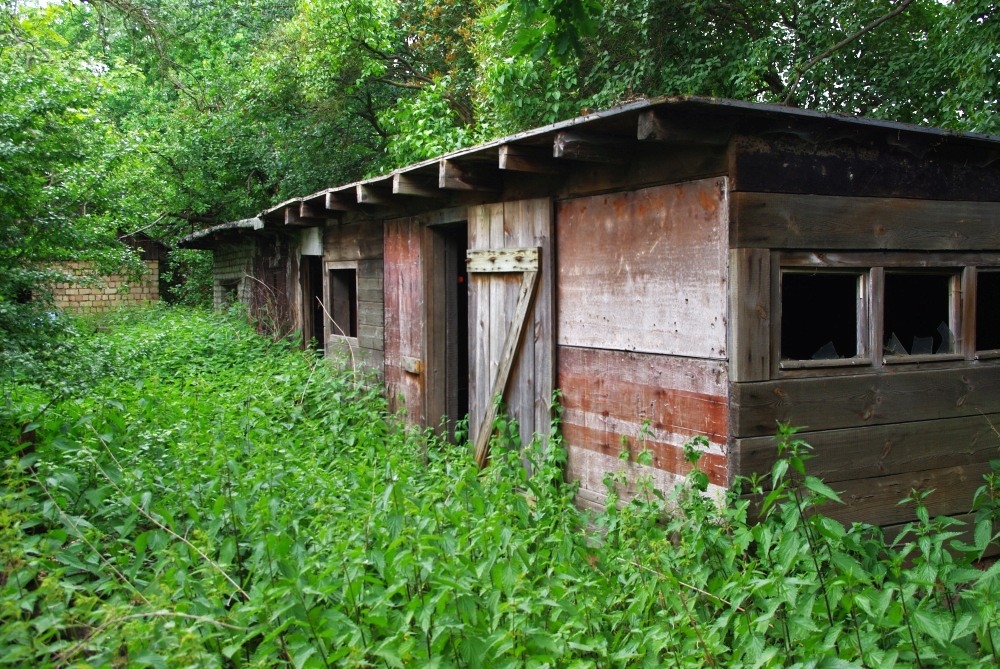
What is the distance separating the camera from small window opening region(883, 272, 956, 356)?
5.14m

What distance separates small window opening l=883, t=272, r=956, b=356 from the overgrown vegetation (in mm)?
1170

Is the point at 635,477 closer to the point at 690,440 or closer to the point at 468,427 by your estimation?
the point at 690,440

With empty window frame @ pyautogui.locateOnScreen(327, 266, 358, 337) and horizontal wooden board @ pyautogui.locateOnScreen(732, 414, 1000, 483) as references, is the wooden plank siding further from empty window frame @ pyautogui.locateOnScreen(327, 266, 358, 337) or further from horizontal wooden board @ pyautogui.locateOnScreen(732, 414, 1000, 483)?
horizontal wooden board @ pyautogui.locateOnScreen(732, 414, 1000, 483)

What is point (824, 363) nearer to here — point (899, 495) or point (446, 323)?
point (899, 495)

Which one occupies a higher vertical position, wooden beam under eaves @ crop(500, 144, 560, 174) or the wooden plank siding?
wooden beam under eaves @ crop(500, 144, 560, 174)

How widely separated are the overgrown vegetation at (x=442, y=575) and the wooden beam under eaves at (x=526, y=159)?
1.83m

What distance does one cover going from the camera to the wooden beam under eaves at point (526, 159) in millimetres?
5316

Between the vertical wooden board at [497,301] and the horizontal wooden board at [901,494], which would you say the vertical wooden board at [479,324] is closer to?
the vertical wooden board at [497,301]

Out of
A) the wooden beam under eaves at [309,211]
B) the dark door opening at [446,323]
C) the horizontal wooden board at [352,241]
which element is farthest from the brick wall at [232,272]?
the dark door opening at [446,323]

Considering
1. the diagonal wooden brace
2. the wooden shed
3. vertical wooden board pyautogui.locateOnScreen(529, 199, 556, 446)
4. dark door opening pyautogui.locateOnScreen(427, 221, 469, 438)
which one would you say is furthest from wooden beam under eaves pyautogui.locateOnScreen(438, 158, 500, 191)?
dark door opening pyautogui.locateOnScreen(427, 221, 469, 438)

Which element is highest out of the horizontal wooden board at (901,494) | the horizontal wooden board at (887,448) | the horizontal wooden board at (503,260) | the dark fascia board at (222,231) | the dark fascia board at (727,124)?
the dark fascia board at (222,231)

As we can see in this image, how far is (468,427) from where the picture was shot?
282 inches

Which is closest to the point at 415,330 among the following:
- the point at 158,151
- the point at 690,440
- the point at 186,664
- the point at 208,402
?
the point at 208,402

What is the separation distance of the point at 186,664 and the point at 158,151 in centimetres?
1837
